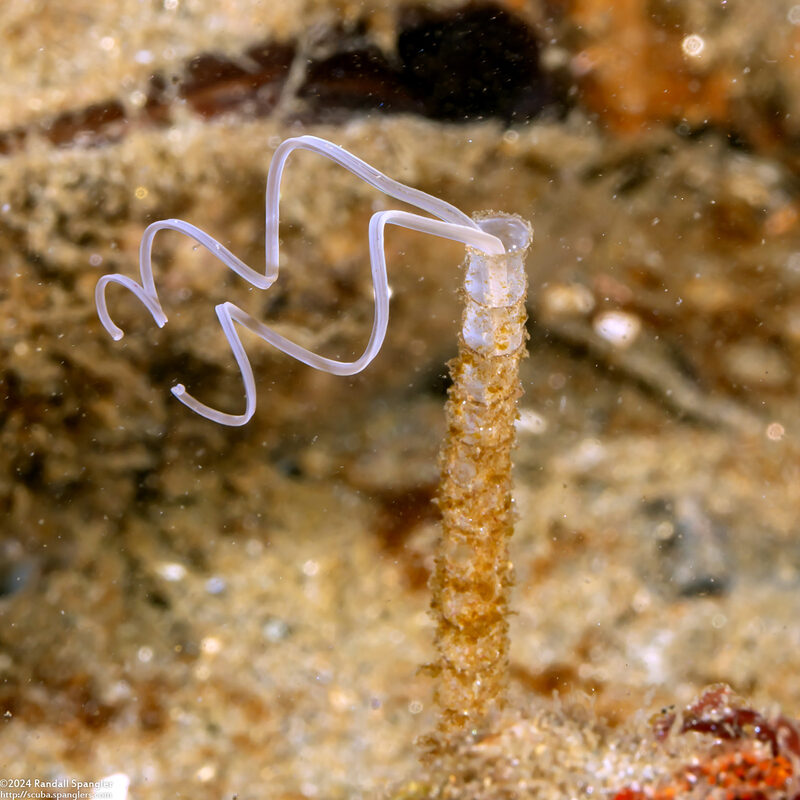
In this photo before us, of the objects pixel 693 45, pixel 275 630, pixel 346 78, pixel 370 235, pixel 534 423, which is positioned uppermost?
pixel 693 45

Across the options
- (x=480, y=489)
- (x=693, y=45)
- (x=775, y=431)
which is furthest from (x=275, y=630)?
(x=693, y=45)

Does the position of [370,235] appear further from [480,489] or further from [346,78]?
[346,78]

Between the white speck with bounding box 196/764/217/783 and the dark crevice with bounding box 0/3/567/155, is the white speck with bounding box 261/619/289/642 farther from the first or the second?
the dark crevice with bounding box 0/3/567/155

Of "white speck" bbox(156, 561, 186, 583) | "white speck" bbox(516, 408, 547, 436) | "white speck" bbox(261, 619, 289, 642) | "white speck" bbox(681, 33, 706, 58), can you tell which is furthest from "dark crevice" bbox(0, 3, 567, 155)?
"white speck" bbox(261, 619, 289, 642)

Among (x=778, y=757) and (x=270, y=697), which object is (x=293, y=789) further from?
(x=778, y=757)

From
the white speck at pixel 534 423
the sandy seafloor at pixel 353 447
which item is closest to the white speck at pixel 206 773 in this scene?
the sandy seafloor at pixel 353 447

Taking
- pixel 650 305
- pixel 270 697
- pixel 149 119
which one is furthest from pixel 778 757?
pixel 149 119
